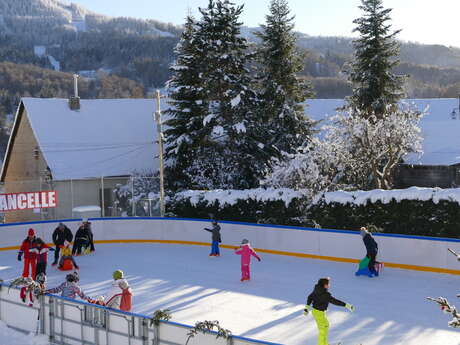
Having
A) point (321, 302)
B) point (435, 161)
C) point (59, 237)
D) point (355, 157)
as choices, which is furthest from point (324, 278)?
point (435, 161)

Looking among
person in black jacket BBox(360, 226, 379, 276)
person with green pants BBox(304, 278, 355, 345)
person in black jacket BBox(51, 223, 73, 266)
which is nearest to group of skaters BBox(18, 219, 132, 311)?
person in black jacket BBox(51, 223, 73, 266)

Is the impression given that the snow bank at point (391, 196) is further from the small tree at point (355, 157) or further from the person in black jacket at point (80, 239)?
the person in black jacket at point (80, 239)

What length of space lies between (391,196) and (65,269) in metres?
10.4

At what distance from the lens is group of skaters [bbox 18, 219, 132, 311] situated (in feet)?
33.8

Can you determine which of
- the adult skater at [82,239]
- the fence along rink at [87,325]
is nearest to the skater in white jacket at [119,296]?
the fence along rink at [87,325]

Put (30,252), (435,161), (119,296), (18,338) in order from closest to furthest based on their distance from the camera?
(119,296) → (18,338) → (30,252) → (435,161)

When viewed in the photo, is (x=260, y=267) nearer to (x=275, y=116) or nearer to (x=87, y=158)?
(x=275, y=116)

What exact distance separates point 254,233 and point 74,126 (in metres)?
18.1

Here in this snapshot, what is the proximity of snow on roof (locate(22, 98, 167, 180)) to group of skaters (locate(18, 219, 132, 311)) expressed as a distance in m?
11.7

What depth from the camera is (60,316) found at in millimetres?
10508

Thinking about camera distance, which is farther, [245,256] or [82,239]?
[82,239]

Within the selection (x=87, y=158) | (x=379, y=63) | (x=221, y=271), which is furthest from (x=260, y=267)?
(x=87, y=158)

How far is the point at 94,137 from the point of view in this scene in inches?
1385

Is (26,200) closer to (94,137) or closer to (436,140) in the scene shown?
(94,137)
